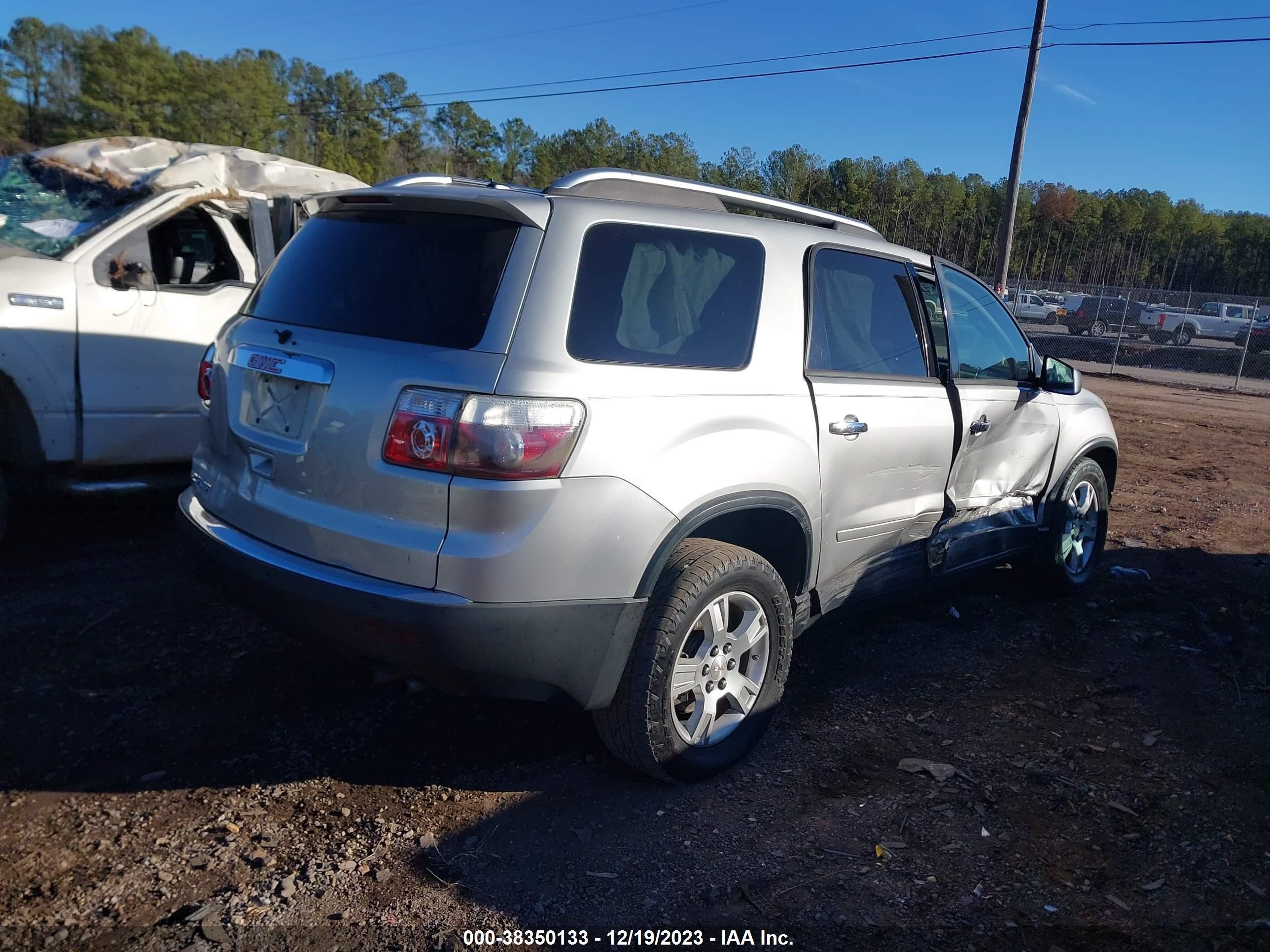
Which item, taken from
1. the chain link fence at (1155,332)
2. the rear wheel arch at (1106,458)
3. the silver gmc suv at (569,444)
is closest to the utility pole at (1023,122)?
the chain link fence at (1155,332)

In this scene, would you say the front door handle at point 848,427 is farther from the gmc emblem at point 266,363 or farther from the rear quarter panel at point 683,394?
the gmc emblem at point 266,363

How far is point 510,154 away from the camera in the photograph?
2889 inches

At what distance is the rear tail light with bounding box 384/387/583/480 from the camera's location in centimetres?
260

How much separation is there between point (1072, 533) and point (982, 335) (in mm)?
1533

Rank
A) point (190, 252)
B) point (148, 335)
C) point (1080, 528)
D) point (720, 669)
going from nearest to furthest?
1. point (720, 669)
2. point (148, 335)
3. point (1080, 528)
4. point (190, 252)

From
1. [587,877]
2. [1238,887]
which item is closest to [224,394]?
[587,877]

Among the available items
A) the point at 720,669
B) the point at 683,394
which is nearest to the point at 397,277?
the point at 683,394

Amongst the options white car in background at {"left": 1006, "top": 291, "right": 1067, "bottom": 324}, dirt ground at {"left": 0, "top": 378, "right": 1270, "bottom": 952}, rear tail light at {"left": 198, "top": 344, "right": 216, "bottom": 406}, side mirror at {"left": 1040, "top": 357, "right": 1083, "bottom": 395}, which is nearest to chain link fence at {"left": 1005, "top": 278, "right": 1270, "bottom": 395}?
white car in background at {"left": 1006, "top": 291, "right": 1067, "bottom": 324}

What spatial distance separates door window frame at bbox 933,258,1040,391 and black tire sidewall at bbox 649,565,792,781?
1.63 meters

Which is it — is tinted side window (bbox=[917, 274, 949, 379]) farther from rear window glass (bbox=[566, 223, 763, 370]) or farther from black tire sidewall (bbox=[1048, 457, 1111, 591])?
black tire sidewall (bbox=[1048, 457, 1111, 591])

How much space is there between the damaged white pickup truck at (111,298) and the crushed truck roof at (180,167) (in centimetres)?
2

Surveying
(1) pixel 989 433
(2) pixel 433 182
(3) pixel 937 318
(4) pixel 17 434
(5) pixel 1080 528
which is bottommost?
(5) pixel 1080 528

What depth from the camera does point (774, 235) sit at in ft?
11.6

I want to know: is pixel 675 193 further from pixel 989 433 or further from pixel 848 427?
pixel 989 433
